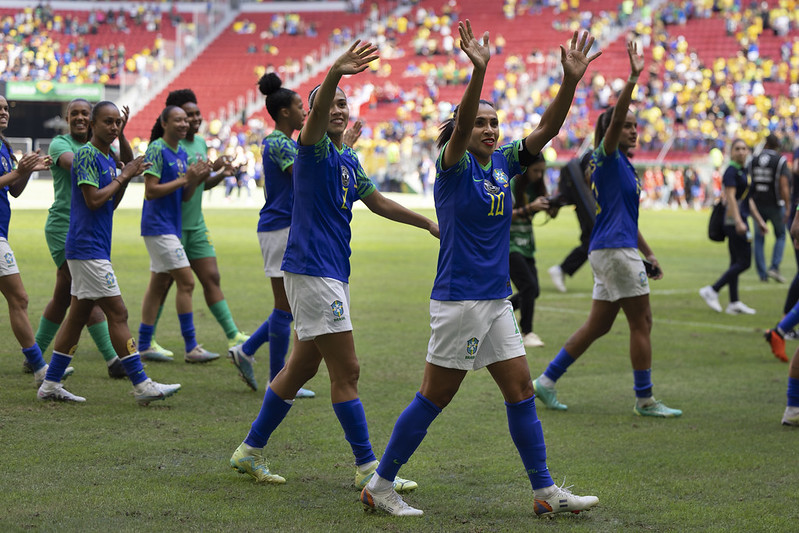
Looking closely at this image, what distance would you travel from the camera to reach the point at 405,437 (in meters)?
4.63

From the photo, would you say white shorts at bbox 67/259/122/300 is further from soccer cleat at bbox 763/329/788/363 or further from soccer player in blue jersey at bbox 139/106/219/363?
soccer cleat at bbox 763/329/788/363

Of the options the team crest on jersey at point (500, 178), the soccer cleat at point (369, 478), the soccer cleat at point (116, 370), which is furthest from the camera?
the soccer cleat at point (116, 370)

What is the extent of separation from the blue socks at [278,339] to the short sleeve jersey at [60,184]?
1.98 meters

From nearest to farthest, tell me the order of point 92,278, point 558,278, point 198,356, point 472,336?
point 472,336 < point 92,278 < point 198,356 < point 558,278

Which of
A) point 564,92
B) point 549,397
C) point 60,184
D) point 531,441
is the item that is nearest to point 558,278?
point 549,397

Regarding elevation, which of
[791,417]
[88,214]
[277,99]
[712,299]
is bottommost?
[712,299]

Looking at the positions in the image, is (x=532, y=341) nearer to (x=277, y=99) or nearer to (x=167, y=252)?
(x=167, y=252)

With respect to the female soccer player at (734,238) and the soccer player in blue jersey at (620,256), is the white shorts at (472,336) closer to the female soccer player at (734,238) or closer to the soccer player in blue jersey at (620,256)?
the soccer player in blue jersey at (620,256)

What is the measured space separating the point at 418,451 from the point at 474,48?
2621mm

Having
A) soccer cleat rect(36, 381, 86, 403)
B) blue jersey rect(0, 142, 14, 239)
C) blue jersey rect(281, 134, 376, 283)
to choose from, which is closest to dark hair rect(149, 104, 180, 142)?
blue jersey rect(0, 142, 14, 239)

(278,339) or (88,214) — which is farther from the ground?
(88,214)

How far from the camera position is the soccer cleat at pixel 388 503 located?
15.1 feet

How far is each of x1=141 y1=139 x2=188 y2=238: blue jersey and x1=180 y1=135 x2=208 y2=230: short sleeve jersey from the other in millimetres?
218

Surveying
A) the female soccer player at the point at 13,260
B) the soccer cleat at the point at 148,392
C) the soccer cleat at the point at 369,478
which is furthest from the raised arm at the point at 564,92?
the female soccer player at the point at 13,260
